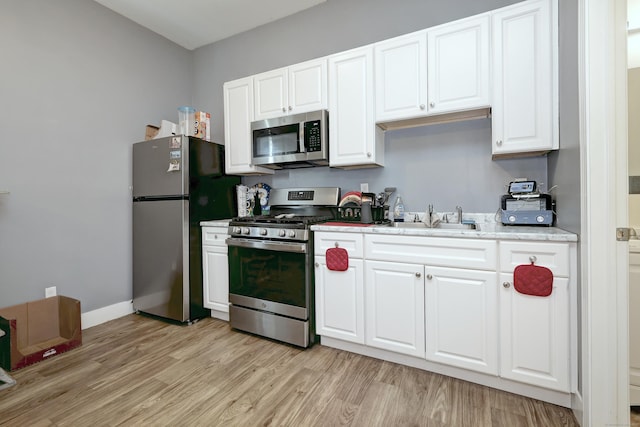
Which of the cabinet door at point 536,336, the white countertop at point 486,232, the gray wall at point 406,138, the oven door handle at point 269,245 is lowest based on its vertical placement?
the cabinet door at point 536,336

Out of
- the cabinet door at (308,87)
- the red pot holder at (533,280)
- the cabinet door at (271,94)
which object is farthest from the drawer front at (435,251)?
the cabinet door at (271,94)

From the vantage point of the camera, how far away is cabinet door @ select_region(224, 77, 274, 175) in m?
2.87

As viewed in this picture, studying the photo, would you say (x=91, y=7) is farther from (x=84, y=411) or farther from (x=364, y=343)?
(x=364, y=343)

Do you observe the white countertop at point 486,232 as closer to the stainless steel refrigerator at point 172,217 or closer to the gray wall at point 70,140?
the stainless steel refrigerator at point 172,217

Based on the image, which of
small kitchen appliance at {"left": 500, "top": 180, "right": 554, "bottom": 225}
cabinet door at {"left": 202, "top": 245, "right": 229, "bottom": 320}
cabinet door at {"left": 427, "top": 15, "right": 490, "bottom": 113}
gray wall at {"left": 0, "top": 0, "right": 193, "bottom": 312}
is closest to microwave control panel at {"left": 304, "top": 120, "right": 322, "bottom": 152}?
cabinet door at {"left": 427, "top": 15, "right": 490, "bottom": 113}

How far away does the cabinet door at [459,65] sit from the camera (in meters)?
1.94

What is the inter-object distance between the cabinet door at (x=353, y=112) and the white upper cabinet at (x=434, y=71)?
3.4 inches

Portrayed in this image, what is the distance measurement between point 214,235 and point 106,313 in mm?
1265

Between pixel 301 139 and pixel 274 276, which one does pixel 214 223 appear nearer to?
pixel 274 276

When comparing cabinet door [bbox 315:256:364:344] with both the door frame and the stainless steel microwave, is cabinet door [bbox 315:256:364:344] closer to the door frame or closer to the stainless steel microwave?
the stainless steel microwave

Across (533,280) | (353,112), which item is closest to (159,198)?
(353,112)

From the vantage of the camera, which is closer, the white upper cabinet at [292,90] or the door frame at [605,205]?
the door frame at [605,205]

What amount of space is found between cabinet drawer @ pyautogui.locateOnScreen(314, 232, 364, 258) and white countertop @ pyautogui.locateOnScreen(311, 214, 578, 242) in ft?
0.13

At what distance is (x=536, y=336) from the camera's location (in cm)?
156
